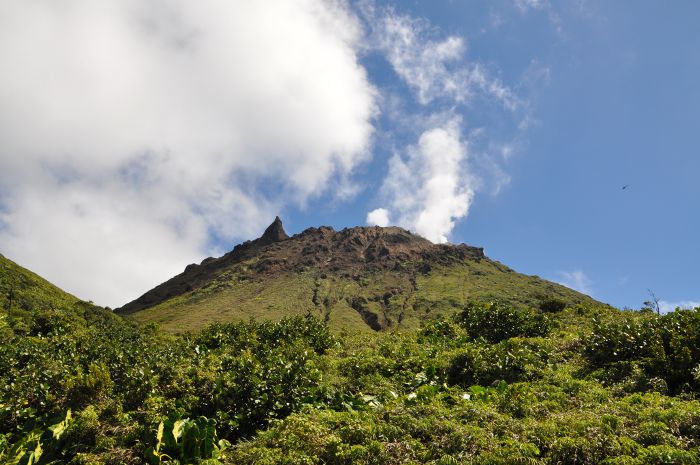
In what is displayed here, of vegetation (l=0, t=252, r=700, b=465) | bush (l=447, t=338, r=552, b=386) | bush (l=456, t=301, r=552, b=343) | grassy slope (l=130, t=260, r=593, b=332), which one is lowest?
vegetation (l=0, t=252, r=700, b=465)

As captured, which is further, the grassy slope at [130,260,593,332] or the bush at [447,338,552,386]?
the grassy slope at [130,260,593,332]

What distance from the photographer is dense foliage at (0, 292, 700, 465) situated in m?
8.77

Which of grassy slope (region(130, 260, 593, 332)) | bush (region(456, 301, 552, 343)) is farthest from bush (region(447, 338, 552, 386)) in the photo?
grassy slope (region(130, 260, 593, 332))

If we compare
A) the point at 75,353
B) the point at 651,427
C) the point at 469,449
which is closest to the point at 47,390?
the point at 75,353

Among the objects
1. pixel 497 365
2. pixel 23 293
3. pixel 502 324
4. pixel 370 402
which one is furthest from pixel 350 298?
pixel 370 402

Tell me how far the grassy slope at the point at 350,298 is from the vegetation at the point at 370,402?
12539 cm

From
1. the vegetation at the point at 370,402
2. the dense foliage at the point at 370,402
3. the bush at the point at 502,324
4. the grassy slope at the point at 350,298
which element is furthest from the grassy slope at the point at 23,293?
the bush at the point at 502,324

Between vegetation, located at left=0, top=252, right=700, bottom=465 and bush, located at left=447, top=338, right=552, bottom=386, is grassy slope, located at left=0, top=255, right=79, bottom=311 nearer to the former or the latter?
vegetation, located at left=0, top=252, right=700, bottom=465

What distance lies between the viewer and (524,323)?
21047 mm

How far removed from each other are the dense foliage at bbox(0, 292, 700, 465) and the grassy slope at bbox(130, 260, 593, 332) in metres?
125

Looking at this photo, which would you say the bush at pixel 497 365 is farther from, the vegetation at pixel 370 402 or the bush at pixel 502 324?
the bush at pixel 502 324

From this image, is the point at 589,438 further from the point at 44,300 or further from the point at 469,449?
the point at 44,300

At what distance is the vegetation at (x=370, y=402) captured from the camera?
8766mm

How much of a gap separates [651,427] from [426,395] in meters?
5.84
